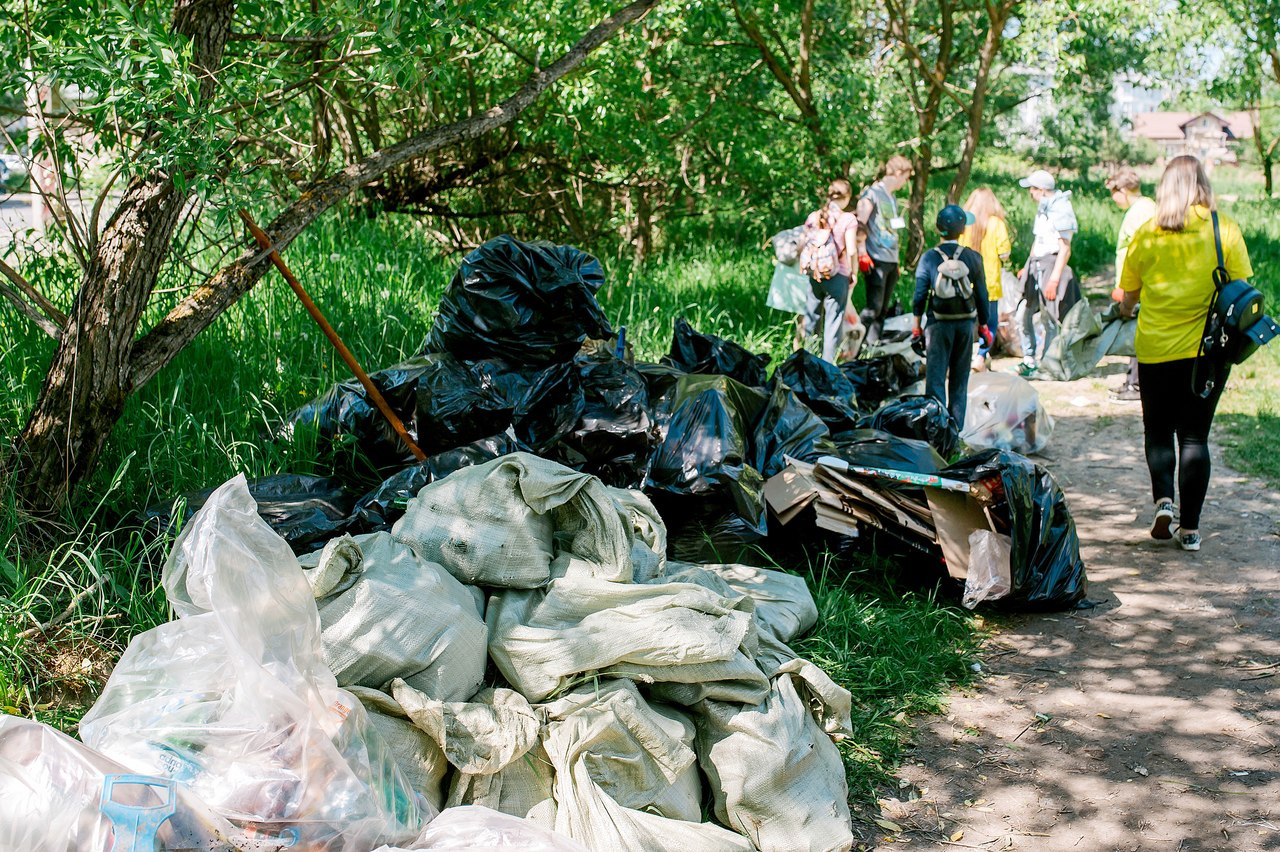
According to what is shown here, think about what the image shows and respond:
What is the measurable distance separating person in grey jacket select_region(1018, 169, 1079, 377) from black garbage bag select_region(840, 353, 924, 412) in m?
2.70

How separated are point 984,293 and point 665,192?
5063 mm

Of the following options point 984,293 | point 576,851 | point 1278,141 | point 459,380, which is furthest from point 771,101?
point 1278,141

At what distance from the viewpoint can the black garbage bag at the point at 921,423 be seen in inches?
209

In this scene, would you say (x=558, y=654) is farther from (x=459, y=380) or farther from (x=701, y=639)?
(x=459, y=380)

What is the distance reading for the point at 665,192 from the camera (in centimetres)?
1083

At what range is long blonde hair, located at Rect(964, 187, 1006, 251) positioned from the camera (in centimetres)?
812

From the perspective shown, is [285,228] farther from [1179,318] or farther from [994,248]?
[994,248]

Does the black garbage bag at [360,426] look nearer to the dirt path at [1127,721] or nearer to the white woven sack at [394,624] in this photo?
the white woven sack at [394,624]

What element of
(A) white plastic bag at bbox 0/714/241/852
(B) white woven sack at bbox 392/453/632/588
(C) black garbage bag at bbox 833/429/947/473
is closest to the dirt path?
(C) black garbage bag at bbox 833/429/947/473

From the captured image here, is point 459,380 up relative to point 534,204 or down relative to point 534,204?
down

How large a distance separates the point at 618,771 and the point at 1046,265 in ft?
24.3

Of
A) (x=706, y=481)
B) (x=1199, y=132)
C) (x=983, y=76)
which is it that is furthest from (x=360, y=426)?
(x=1199, y=132)

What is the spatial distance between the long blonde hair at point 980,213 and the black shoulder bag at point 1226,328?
10.3 ft

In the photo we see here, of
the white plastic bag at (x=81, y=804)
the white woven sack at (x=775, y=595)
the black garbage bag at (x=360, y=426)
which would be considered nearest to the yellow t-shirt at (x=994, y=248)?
the white woven sack at (x=775, y=595)
